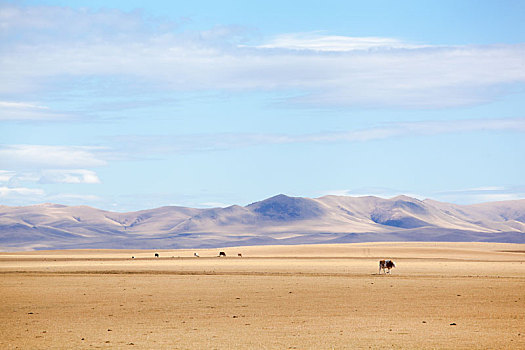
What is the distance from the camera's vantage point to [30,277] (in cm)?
4766

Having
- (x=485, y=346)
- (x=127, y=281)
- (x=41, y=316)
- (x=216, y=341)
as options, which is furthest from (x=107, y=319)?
(x=127, y=281)

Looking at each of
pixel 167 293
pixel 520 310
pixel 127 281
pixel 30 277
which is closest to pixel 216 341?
pixel 520 310

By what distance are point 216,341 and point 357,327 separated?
486 cm

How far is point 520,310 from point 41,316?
1700 cm

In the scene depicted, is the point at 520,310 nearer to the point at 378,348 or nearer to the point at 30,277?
the point at 378,348

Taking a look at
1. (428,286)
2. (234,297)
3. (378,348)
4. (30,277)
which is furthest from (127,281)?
(378,348)

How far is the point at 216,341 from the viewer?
65.2 ft

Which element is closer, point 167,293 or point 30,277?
point 167,293

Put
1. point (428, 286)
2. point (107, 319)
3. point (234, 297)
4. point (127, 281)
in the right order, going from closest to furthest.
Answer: point (107, 319) < point (234, 297) < point (428, 286) < point (127, 281)

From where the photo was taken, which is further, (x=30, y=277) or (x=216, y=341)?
(x=30, y=277)

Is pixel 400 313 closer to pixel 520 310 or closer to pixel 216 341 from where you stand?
pixel 520 310

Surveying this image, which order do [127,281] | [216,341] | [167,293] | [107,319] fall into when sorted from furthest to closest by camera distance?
[127,281] → [167,293] → [107,319] → [216,341]

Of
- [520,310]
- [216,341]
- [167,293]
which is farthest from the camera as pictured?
[167,293]

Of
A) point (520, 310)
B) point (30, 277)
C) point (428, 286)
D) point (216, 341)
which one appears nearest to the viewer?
point (216, 341)
